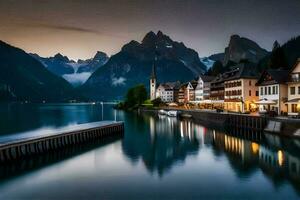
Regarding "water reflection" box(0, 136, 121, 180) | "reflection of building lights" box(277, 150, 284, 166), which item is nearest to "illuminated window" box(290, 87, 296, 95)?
"reflection of building lights" box(277, 150, 284, 166)

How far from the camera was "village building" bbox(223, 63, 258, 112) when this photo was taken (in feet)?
300

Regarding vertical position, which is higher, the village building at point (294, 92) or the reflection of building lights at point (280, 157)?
the village building at point (294, 92)

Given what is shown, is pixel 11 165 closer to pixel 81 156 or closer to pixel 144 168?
pixel 81 156

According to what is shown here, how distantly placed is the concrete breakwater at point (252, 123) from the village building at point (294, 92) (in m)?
5.47

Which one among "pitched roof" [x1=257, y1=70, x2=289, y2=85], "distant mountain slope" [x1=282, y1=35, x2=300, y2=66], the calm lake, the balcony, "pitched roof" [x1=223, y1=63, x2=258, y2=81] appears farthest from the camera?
"distant mountain slope" [x1=282, y1=35, x2=300, y2=66]

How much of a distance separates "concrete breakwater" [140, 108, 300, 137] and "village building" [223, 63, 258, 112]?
376 inches

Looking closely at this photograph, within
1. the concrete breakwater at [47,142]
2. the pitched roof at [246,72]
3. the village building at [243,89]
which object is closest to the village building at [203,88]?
the village building at [243,89]

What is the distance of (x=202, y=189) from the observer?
95.9 ft

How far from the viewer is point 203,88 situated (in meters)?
145

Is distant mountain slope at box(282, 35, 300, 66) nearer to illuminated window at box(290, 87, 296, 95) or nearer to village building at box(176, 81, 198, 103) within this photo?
village building at box(176, 81, 198, 103)

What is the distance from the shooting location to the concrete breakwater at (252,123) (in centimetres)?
5450

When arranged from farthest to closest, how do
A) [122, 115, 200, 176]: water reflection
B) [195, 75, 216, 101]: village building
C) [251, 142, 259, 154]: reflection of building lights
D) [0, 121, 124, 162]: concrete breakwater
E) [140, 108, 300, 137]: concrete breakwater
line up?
[195, 75, 216, 101]: village building, [140, 108, 300, 137]: concrete breakwater, [251, 142, 259, 154]: reflection of building lights, [122, 115, 200, 176]: water reflection, [0, 121, 124, 162]: concrete breakwater

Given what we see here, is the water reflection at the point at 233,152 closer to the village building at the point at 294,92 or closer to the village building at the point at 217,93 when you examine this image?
the village building at the point at 294,92

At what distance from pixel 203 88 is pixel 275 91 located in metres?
74.3
